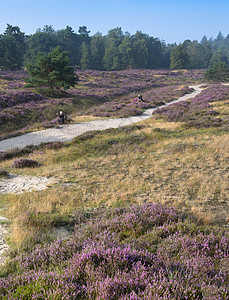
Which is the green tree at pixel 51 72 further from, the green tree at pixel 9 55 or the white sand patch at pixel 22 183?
the green tree at pixel 9 55

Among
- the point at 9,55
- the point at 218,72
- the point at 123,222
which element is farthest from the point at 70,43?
the point at 123,222

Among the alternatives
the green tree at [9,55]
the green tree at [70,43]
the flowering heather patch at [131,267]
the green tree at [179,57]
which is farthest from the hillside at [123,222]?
the green tree at [179,57]

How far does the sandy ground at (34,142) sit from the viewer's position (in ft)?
27.8

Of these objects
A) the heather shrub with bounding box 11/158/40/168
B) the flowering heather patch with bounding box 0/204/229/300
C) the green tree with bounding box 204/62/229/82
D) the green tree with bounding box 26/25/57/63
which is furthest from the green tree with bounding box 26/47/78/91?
the green tree with bounding box 26/25/57/63

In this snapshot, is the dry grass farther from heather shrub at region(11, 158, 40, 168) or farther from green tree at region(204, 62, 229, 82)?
green tree at region(204, 62, 229, 82)

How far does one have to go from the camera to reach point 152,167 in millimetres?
10453

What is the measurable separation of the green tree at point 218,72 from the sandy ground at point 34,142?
151ft

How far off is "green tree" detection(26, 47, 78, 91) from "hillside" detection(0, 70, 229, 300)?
23.1 meters

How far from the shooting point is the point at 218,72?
64.8 meters

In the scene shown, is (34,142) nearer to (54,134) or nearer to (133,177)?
(54,134)

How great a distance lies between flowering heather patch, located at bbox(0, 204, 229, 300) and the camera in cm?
259

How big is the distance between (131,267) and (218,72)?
73.3 m

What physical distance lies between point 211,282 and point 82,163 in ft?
33.0

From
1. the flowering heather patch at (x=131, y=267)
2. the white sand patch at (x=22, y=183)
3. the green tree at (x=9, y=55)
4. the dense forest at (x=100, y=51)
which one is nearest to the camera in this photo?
the flowering heather patch at (x=131, y=267)
